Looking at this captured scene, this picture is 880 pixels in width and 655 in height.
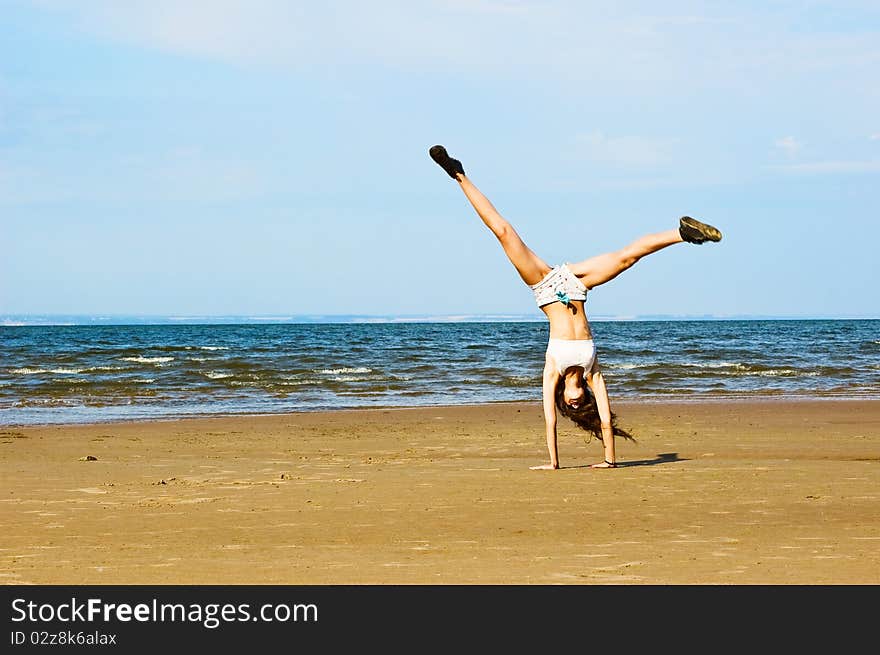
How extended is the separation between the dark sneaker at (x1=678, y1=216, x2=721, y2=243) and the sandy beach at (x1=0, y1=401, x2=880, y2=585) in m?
2.13

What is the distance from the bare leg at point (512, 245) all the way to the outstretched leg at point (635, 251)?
35cm

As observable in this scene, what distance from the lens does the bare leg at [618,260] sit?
10133mm

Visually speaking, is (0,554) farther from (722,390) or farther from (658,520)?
(722,390)

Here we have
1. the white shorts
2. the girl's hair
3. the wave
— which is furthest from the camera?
the wave

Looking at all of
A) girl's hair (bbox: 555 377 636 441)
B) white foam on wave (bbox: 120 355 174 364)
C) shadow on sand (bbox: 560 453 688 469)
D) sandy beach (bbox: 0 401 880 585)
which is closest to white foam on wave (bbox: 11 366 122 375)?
white foam on wave (bbox: 120 355 174 364)

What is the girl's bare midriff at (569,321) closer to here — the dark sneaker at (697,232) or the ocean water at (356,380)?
the dark sneaker at (697,232)

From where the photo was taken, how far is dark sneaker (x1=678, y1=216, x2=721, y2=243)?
9.83 metres

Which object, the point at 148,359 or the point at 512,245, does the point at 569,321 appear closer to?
the point at 512,245

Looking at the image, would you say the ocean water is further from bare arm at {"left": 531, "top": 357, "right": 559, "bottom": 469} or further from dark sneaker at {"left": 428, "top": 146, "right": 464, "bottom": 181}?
bare arm at {"left": 531, "top": 357, "right": 559, "bottom": 469}

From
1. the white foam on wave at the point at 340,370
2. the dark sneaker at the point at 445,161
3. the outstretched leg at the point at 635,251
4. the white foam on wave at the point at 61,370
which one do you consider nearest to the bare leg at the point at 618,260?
the outstretched leg at the point at 635,251

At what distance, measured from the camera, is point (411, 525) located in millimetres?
7449

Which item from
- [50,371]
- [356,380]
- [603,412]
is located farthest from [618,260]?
[50,371]

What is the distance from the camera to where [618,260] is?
10.3m
